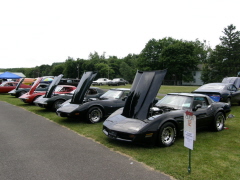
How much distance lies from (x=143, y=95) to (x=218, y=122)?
3083 mm

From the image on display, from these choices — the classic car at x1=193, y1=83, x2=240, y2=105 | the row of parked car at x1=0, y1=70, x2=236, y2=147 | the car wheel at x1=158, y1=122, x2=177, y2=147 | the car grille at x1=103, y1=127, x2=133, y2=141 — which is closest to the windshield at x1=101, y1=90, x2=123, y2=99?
the row of parked car at x1=0, y1=70, x2=236, y2=147

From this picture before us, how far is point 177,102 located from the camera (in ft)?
22.4

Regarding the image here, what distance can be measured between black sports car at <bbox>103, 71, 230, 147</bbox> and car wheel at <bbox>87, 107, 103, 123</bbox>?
2.09 meters

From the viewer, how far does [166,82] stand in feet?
180

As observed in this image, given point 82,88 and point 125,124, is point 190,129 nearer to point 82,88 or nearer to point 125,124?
point 125,124

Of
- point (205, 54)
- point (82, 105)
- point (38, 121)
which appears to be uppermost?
point (205, 54)

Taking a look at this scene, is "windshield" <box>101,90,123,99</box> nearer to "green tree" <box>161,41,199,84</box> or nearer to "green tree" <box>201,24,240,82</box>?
"green tree" <box>201,24,240,82</box>

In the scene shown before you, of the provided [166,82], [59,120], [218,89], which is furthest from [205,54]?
[59,120]

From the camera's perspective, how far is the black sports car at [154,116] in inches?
213

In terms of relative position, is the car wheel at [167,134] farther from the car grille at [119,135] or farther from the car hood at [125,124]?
the car grille at [119,135]

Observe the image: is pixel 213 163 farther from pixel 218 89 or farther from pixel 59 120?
pixel 218 89

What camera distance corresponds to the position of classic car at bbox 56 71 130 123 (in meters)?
8.36

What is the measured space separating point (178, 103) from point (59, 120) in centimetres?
522

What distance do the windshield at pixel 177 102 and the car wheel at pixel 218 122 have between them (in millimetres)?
1245
